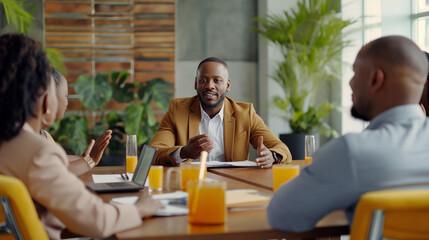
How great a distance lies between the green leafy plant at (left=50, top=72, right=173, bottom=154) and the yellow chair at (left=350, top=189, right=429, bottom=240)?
4.12 metres

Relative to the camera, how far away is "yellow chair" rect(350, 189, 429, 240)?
3.34 ft

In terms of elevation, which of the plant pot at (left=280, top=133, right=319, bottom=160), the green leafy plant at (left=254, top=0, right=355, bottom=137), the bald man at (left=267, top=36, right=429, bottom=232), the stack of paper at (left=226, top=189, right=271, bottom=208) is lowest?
the plant pot at (left=280, top=133, right=319, bottom=160)

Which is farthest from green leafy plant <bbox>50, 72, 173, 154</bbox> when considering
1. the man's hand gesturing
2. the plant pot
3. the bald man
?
the bald man

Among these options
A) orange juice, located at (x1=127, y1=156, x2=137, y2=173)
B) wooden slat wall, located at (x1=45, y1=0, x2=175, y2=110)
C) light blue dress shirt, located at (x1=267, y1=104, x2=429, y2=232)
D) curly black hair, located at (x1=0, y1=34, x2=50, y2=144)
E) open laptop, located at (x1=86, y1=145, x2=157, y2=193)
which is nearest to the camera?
light blue dress shirt, located at (x1=267, y1=104, x2=429, y2=232)

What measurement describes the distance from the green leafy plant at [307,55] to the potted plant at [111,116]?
4.76 feet

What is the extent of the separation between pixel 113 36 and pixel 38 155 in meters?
4.85

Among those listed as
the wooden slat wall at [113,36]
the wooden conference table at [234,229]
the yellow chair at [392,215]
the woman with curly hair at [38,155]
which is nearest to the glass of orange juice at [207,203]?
the wooden conference table at [234,229]

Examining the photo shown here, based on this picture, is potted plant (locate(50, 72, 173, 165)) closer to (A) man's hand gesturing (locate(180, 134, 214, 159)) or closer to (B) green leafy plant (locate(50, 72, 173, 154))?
(B) green leafy plant (locate(50, 72, 173, 154))

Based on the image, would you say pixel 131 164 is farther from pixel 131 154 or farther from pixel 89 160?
pixel 89 160

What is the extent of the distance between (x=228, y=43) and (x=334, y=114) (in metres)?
1.65

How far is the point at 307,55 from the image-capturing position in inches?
218

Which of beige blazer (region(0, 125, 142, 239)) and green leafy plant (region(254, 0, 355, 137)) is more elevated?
green leafy plant (region(254, 0, 355, 137))

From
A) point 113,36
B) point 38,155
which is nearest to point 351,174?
point 38,155

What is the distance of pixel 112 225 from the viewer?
4.01 ft
